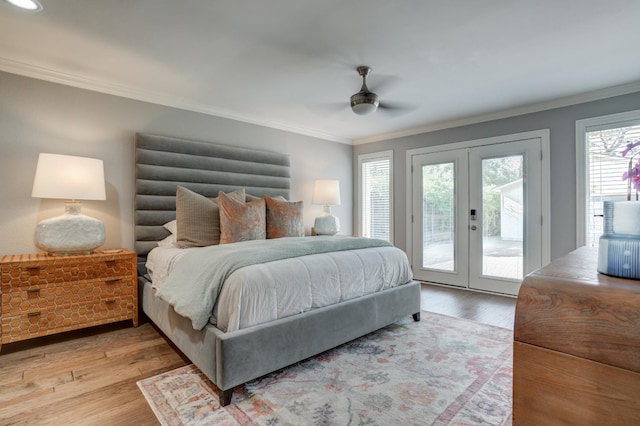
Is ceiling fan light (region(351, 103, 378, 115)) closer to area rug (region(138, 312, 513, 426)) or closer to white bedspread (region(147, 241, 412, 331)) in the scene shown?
white bedspread (region(147, 241, 412, 331))

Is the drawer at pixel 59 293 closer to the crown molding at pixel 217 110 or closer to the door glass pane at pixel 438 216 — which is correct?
the crown molding at pixel 217 110

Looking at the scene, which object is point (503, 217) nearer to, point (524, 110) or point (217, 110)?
point (524, 110)

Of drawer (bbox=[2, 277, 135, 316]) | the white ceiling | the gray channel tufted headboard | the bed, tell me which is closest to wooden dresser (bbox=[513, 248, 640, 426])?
the bed

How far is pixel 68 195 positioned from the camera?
2.70 m

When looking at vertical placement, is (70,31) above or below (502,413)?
above

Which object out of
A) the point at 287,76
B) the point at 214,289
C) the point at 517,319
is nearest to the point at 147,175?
the point at 287,76

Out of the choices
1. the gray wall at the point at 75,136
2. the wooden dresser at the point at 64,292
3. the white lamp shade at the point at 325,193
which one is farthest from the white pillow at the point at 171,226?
the white lamp shade at the point at 325,193

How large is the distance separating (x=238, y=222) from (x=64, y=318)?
160cm

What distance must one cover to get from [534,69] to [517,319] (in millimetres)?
3058

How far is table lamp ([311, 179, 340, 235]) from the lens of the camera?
15.3 ft

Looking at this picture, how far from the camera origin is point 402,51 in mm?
2568

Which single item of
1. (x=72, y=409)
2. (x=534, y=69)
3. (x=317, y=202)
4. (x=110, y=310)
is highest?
(x=534, y=69)

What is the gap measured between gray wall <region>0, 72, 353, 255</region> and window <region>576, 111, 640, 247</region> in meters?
3.97

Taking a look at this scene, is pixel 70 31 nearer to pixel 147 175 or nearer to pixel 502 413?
pixel 147 175
